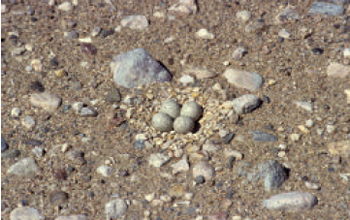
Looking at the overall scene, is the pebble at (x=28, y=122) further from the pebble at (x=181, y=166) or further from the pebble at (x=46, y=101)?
the pebble at (x=181, y=166)

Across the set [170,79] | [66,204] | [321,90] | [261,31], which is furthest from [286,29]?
[66,204]

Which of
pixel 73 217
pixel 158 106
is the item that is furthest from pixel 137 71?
pixel 73 217

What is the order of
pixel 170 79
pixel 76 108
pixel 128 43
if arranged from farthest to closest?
pixel 128 43 → pixel 170 79 → pixel 76 108

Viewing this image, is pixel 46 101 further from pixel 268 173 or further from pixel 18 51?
pixel 268 173

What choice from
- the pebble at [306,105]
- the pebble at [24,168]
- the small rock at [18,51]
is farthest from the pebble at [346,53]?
the small rock at [18,51]

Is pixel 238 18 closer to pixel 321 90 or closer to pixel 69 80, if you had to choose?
pixel 321 90

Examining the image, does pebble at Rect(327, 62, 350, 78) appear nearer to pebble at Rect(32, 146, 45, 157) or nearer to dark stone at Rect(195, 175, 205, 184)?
dark stone at Rect(195, 175, 205, 184)
